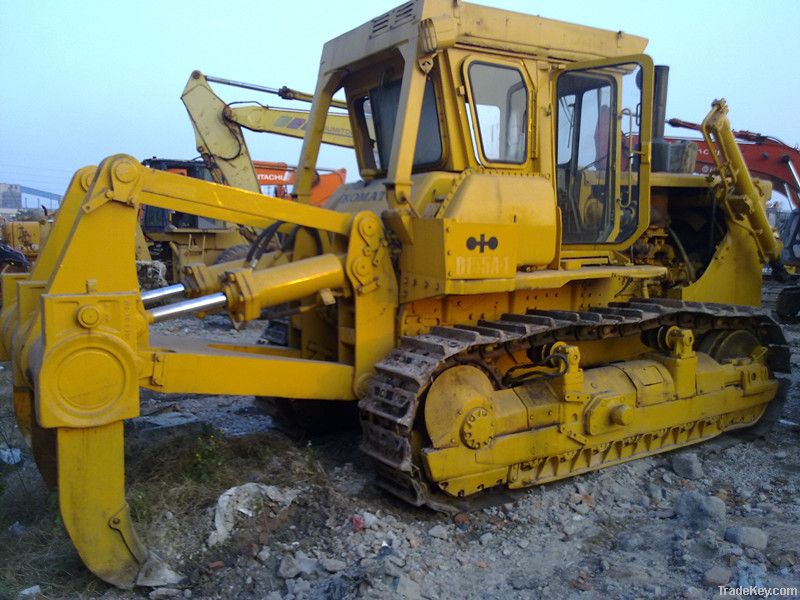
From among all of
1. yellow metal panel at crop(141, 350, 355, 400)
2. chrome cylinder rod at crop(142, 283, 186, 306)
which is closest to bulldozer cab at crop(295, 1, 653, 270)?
yellow metal panel at crop(141, 350, 355, 400)

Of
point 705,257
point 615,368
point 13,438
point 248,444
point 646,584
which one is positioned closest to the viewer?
point 646,584

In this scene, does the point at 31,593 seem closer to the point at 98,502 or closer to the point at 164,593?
the point at 98,502

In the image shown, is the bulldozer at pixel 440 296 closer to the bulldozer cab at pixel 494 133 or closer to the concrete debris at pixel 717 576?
the bulldozer cab at pixel 494 133

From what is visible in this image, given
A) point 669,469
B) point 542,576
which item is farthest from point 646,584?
point 669,469

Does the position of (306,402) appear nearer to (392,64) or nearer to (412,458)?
(412,458)

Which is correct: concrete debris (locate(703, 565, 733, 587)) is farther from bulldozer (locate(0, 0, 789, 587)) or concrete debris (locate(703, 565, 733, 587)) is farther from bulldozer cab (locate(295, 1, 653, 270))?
bulldozer cab (locate(295, 1, 653, 270))

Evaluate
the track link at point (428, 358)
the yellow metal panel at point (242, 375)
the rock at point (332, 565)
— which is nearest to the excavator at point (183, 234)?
the track link at point (428, 358)

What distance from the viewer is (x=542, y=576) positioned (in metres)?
3.95

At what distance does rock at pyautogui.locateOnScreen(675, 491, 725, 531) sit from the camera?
4398mm

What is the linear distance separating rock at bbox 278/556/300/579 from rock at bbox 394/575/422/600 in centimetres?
54

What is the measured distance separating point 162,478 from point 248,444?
71 cm

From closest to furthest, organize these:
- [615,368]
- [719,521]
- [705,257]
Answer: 1. [719,521]
2. [615,368]
3. [705,257]

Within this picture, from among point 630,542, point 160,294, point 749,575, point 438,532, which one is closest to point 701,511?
point 630,542

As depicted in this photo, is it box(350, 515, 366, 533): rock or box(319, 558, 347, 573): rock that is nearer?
box(319, 558, 347, 573): rock
